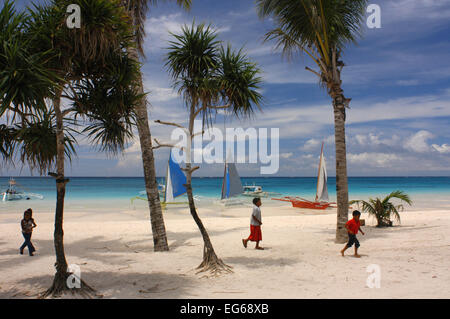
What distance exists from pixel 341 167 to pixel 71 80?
26.3 feet

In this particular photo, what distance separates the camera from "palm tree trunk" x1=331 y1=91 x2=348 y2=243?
1023 centimetres

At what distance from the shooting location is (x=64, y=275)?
5.77m

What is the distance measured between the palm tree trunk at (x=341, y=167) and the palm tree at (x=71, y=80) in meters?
6.71

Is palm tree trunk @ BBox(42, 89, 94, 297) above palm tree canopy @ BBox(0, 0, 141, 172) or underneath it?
underneath

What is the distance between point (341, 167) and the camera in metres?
10.2

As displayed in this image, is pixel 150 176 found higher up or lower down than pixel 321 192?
higher up

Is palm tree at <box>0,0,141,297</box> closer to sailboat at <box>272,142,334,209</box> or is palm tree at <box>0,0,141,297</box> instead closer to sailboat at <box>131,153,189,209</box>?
sailboat at <box>131,153,189,209</box>

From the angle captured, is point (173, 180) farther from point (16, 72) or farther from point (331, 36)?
point (16, 72)

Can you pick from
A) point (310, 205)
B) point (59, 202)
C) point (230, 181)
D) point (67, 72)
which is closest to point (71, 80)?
point (67, 72)

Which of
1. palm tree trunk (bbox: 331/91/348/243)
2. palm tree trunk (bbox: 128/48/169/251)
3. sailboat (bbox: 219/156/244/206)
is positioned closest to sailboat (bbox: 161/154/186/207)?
sailboat (bbox: 219/156/244/206)

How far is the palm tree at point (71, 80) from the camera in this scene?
5.28 meters

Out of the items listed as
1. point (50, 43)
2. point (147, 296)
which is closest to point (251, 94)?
point (50, 43)

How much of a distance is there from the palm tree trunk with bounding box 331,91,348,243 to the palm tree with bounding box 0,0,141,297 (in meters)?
6.71

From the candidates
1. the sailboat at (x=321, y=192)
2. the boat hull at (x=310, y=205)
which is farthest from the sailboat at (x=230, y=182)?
the boat hull at (x=310, y=205)
